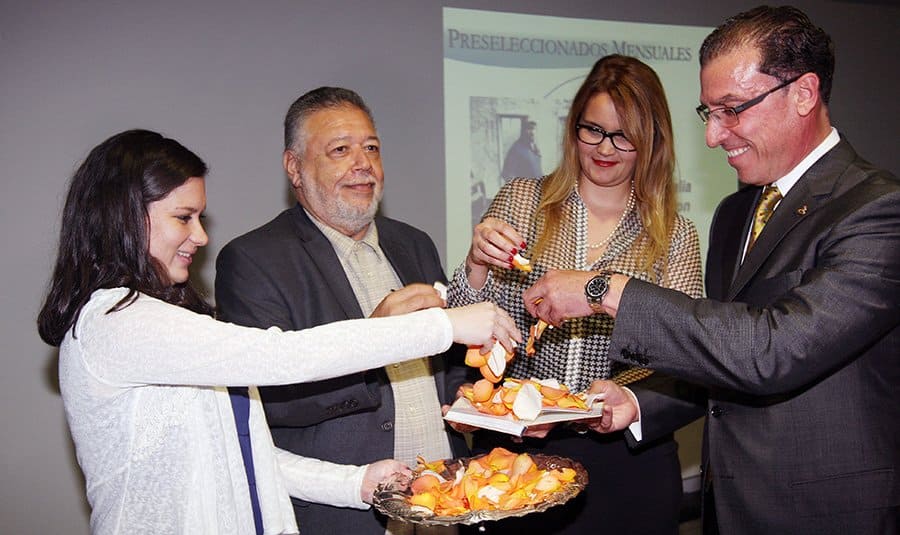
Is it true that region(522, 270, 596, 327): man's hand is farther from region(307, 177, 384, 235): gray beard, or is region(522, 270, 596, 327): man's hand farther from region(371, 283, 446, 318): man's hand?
region(307, 177, 384, 235): gray beard

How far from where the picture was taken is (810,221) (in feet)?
6.19

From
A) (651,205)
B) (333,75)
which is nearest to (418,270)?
(651,205)

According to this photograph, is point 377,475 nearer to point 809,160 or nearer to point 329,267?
point 329,267

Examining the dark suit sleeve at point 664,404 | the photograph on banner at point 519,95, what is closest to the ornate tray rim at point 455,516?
the dark suit sleeve at point 664,404

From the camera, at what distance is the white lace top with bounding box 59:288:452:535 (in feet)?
5.71

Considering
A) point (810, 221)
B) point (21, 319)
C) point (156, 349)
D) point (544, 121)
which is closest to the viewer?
point (156, 349)

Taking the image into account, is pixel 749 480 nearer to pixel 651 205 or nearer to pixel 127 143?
pixel 651 205

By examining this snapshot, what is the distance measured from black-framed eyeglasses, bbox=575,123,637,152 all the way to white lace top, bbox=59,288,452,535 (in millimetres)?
963

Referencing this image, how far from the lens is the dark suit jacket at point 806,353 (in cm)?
174

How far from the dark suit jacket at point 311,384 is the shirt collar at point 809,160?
115 centimetres

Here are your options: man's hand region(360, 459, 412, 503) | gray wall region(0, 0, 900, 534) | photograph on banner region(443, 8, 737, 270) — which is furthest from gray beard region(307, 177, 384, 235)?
photograph on banner region(443, 8, 737, 270)

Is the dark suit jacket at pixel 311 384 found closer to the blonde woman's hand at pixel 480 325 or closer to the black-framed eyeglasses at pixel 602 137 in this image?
the blonde woman's hand at pixel 480 325

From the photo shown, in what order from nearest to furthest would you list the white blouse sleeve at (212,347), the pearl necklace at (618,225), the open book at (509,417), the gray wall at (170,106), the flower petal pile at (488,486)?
the white blouse sleeve at (212,347) < the flower petal pile at (488,486) < the open book at (509,417) < the pearl necklace at (618,225) < the gray wall at (170,106)

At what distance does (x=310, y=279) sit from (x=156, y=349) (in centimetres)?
80
